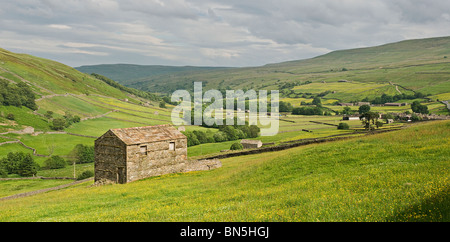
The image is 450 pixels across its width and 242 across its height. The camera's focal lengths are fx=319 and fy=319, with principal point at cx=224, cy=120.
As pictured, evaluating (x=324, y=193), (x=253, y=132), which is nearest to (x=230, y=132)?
(x=253, y=132)

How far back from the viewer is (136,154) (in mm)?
38125

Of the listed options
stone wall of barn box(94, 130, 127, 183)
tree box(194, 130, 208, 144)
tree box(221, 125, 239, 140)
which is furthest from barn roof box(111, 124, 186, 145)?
tree box(221, 125, 239, 140)

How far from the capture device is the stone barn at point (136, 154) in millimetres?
37625

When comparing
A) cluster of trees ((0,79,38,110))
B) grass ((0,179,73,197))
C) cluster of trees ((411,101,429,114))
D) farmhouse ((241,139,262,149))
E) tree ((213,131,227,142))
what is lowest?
grass ((0,179,73,197))

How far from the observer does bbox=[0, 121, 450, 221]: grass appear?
12625mm

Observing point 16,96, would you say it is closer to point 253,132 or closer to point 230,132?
point 230,132

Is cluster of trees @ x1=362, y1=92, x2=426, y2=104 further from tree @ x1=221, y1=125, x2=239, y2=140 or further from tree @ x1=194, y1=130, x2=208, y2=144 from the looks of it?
tree @ x1=194, y1=130, x2=208, y2=144

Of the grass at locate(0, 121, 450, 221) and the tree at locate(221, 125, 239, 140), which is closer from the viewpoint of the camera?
the grass at locate(0, 121, 450, 221)

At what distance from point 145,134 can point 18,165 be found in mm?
59125

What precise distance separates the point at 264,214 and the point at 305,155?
17923mm

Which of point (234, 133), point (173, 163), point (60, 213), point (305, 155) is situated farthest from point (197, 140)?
point (60, 213)

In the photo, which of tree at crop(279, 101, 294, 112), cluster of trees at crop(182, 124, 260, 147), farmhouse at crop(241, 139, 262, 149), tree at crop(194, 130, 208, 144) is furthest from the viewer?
tree at crop(279, 101, 294, 112)

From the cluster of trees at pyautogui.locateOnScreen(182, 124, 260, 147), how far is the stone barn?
66330 millimetres

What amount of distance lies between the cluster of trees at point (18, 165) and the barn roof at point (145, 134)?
52816 millimetres
